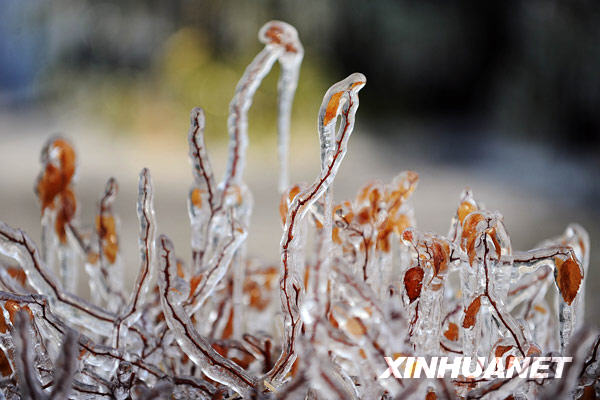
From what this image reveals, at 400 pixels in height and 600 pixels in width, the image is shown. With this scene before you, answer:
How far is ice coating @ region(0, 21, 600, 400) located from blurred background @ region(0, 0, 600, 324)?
4.20 ft

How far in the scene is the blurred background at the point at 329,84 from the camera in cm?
200

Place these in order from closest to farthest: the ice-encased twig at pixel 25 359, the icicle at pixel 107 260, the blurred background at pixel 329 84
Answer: the ice-encased twig at pixel 25 359, the icicle at pixel 107 260, the blurred background at pixel 329 84

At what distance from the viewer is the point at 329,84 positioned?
2.37m

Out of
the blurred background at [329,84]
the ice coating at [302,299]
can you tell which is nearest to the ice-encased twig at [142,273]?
the ice coating at [302,299]

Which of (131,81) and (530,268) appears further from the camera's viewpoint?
(131,81)

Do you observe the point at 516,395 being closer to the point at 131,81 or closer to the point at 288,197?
the point at 288,197

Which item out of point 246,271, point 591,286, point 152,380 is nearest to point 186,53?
point 591,286

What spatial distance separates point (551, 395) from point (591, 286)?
0.95 metres

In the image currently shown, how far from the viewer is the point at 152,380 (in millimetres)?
217

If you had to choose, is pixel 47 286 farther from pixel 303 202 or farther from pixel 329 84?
pixel 329 84

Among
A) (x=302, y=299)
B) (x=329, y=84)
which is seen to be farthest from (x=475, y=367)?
(x=329, y=84)

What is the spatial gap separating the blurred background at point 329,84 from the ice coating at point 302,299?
4.20 ft

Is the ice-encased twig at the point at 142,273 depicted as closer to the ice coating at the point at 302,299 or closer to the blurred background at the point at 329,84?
the ice coating at the point at 302,299

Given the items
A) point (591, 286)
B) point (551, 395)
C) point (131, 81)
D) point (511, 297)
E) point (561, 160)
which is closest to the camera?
point (551, 395)
